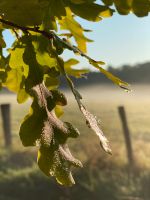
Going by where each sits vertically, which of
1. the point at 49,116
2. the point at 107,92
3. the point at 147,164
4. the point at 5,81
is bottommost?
the point at 107,92

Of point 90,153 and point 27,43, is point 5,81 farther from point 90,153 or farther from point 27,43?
point 90,153

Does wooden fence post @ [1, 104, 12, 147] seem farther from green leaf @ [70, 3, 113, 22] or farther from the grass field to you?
green leaf @ [70, 3, 113, 22]

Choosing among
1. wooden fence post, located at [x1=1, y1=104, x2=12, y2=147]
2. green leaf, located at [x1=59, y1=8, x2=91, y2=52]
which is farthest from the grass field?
green leaf, located at [x1=59, y1=8, x2=91, y2=52]

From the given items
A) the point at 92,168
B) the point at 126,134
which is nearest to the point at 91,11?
the point at 92,168

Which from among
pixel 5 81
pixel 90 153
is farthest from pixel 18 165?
pixel 5 81

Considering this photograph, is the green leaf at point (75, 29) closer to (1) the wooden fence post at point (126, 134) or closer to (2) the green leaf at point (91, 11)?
(2) the green leaf at point (91, 11)

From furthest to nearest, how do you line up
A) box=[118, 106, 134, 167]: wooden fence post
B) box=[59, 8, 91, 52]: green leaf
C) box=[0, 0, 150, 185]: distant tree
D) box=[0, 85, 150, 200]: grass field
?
box=[118, 106, 134, 167]: wooden fence post, box=[0, 85, 150, 200]: grass field, box=[59, 8, 91, 52]: green leaf, box=[0, 0, 150, 185]: distant tree
